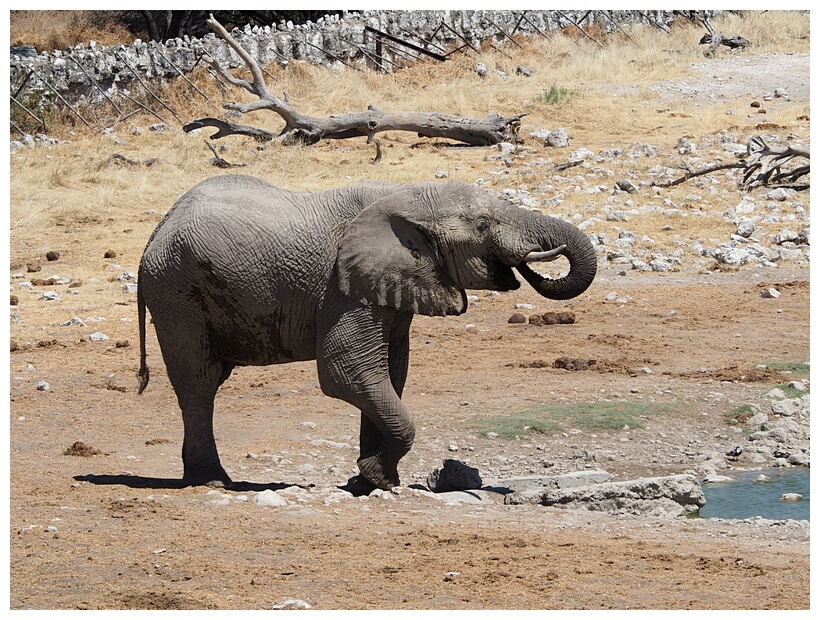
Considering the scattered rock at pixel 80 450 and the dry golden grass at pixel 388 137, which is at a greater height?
the dry golden grass at pixel 388 137

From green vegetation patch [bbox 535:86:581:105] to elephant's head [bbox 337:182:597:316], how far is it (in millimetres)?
18727

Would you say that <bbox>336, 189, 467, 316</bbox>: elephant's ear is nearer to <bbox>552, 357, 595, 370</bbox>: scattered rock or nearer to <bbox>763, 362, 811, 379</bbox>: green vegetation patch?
<bbox>552, 357, 595, 370</bbox>: scattered rock

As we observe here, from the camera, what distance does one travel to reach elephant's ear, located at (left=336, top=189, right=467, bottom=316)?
849cm

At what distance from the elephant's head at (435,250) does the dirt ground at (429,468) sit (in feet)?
4.65

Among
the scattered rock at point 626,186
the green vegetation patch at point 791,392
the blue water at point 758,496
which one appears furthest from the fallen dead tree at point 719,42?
the blue water at point 758,496

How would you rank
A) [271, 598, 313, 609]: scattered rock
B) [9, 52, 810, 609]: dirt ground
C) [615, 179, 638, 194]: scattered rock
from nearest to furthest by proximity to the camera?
[271, 598, 313, 609]: scattered rock, [9, 52, 810, 609]: dirt ground, [615, 179, 638, 194]: scattered rock

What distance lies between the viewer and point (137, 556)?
23.1 ft

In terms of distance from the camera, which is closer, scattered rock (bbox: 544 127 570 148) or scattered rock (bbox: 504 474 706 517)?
scattered rock (bbox: 504 474 706 517)

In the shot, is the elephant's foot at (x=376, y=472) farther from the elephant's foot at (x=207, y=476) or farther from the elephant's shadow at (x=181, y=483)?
the elephant's foot at (x=207, y=476)

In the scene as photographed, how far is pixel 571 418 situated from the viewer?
11609mm

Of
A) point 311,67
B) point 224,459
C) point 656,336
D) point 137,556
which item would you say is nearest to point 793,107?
point 311,67

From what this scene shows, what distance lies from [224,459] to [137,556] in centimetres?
338

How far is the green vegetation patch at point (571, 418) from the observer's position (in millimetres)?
11297

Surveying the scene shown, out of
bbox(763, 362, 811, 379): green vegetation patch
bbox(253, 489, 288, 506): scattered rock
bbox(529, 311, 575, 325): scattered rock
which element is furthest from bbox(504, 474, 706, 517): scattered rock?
bbox(529, 311, 575, 325): scattered rock
